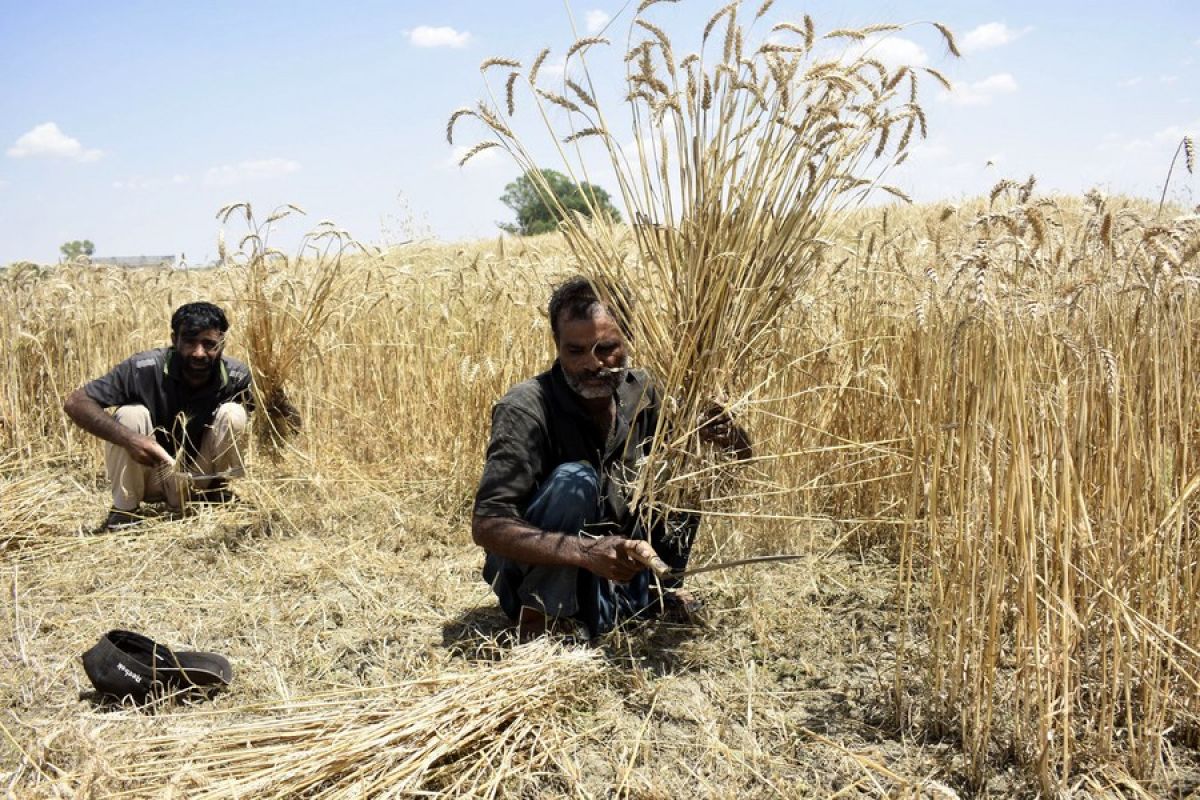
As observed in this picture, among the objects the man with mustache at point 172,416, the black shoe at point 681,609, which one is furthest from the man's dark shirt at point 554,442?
the man with mustache at point 172,416

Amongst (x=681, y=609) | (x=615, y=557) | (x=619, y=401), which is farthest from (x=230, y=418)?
(x=615, y=557)

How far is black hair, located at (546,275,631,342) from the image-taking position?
2248mm

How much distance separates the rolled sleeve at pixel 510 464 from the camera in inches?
88.2

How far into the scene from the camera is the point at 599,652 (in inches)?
84.4

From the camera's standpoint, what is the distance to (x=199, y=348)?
3613mm

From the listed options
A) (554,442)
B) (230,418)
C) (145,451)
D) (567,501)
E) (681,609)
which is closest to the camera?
(567,501)

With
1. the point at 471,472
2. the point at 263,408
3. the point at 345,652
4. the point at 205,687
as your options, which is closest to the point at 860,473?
the point at 471,472

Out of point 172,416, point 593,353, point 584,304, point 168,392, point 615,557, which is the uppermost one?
point 584,304

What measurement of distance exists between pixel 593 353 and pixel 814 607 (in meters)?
0.99

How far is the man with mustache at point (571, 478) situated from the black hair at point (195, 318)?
189 cm

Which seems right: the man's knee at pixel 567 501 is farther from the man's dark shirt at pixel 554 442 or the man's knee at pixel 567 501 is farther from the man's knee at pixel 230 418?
the man's knee at pixel 230 418

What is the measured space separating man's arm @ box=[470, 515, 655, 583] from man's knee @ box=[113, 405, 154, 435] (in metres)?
2.08

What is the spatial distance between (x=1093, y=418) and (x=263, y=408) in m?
3.17

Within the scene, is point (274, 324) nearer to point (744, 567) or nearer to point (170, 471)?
point (170, 471)
